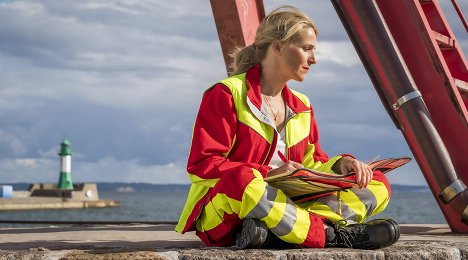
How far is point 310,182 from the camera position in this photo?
317 cm

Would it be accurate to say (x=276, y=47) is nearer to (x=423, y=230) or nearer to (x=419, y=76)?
(x=419, y=76)

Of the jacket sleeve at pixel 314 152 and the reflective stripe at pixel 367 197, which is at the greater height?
the jacket sleeve at pixel 314 152

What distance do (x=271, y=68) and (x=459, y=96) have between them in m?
1.81

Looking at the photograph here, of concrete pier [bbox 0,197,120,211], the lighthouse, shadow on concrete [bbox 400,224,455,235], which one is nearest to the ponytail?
shadow on concrete [bbox 400,224,455,235]

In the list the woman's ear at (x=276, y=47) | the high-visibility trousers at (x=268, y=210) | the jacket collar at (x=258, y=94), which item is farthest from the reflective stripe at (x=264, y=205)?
the woman's ear at (x=276, y=47)

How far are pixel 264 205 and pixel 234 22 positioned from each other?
198 cm

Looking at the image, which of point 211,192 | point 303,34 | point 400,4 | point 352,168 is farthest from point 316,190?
point 400,4

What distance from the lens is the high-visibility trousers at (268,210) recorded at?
311cm

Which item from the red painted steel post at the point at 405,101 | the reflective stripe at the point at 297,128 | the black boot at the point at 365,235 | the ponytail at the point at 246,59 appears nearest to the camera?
the black boot at the point at 365,235

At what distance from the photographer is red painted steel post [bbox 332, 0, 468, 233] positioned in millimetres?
4602

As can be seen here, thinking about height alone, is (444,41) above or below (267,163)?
above

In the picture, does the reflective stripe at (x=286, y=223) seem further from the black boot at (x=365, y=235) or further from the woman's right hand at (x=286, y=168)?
the black boot at (x=365, y=235)

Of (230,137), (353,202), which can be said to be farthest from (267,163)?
(353,202)

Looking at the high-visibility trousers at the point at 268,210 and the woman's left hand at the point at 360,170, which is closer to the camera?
the high-visibility trousers at the point at 268,210
